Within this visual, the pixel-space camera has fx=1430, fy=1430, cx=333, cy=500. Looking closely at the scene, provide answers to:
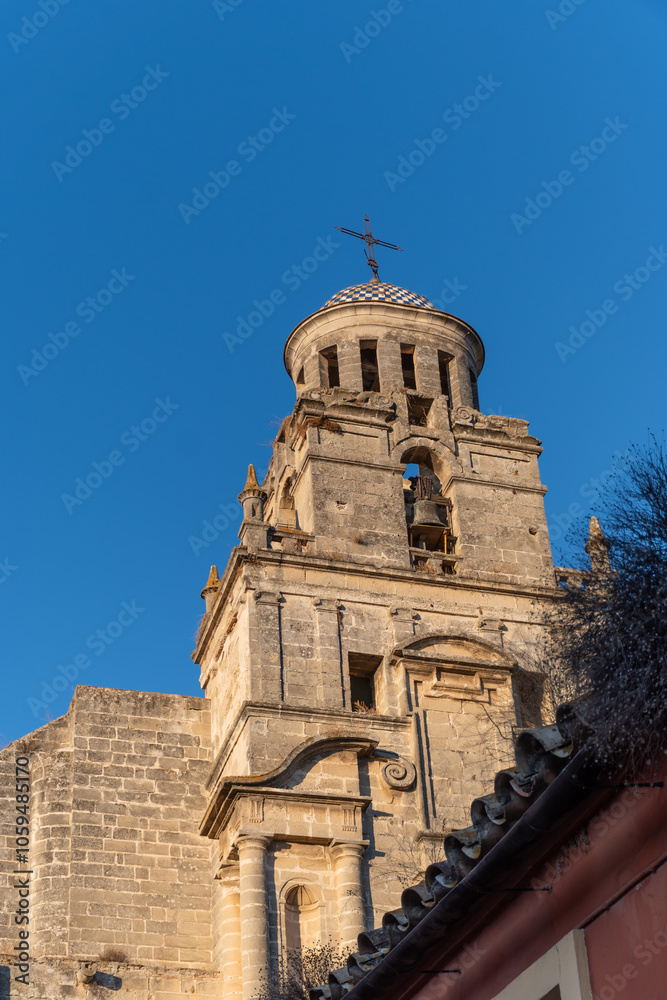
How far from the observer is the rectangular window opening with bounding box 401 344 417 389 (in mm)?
27328

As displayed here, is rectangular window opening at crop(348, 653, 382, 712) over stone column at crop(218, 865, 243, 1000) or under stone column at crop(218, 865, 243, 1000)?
over

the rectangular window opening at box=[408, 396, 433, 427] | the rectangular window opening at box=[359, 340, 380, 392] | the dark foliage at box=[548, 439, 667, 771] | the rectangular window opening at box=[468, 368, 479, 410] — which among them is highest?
the rectangular window opening at box=[359, 340, 380, 392]

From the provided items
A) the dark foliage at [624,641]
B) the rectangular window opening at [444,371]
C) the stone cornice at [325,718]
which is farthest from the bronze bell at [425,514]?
the dark foliage at [624,641]

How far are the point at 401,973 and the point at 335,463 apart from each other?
14.4m

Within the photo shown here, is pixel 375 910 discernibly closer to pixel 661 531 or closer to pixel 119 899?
pixel 119 899

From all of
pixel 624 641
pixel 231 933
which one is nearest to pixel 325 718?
pixel 231 933

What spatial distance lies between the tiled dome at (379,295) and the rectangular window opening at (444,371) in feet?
3.53

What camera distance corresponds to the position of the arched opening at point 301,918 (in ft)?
65.0

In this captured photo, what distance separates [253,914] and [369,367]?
1182cm

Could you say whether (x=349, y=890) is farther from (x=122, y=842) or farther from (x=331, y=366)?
(x=331, y=366)

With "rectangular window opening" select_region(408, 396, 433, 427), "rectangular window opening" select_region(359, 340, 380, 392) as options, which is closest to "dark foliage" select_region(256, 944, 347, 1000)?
"rectangular window opening" select_region(408, 396, 433, 427)

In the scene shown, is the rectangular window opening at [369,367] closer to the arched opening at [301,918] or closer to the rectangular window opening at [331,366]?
the rectangular window opening at [331,366]

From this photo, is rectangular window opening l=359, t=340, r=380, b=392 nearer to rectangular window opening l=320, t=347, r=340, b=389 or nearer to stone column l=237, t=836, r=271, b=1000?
rectangular window opening l=320, t=347, r=340, b=389

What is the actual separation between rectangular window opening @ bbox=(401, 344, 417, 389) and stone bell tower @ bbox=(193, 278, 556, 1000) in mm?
39
